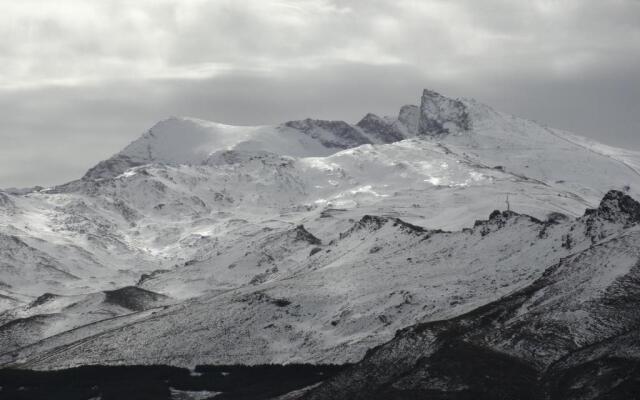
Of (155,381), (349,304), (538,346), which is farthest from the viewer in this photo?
(349,304)

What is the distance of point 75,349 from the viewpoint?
566ft

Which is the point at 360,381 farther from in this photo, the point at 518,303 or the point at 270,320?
the point at 270,320

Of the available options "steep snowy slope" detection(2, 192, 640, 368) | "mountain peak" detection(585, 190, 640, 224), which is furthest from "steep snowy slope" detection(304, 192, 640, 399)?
"mountain peak" detection(585, 190, 640, 224)

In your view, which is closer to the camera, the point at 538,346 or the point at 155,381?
the point at 538,346

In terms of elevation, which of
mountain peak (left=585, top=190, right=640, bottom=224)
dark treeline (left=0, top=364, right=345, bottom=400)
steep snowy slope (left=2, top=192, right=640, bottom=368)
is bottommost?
dark treeline (left=0, top=364, right=345, bottom=400)

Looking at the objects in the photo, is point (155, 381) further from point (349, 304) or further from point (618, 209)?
point (618, 209)

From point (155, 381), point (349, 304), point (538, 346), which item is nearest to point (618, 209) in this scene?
point (349, 304)

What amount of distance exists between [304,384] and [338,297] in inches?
1471

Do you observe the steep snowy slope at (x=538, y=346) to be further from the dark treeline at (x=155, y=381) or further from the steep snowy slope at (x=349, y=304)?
the dark treeline at (x=155, y=381)

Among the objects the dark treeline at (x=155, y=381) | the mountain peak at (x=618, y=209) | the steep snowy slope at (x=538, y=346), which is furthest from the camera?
the mountain peak at (x=618, y=209)

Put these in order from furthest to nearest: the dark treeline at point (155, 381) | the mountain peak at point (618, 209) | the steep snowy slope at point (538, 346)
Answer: the mountain peak at point (618, 209), the dark treeline at point (155, 381), the steep snowy slope at point (538, 346)

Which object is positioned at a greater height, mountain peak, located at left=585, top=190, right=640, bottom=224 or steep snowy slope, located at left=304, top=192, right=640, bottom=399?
mountain peak, located at left=585, top=190, right=640, bottom=224

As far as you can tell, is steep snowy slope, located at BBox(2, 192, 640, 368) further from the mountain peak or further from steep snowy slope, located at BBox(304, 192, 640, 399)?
steep snowy slope, located at BBox(304, 192, 640, 399)

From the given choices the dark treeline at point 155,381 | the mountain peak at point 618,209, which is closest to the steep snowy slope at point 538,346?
the mountain peak at point 618,209
